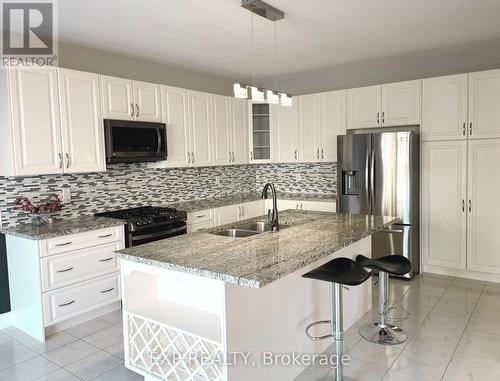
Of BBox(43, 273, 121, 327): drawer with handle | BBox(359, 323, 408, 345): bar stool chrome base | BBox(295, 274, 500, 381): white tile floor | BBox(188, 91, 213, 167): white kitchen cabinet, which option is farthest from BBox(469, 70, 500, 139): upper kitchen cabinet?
BBox(43, 273, 121, 327): drawer with handle

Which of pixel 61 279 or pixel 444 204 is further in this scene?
pixel 444 204

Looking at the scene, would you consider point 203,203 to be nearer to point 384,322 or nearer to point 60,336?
point 60,336

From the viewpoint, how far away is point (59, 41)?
3.73m

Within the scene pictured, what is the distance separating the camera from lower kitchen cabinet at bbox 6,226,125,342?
123 inches

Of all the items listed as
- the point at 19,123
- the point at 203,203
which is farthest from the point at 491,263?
the point at 19,123

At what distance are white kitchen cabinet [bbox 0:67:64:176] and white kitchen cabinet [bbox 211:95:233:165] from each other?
2.08 meters

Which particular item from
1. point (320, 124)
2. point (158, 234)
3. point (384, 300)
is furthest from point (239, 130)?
point (384, 300)

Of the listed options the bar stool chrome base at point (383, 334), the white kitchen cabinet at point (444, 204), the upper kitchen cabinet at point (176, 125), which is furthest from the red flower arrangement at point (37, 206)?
the white kitchen cabinet at point (444, 204)

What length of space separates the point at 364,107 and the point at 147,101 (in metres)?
2.60

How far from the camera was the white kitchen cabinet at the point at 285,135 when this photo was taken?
17.8ft

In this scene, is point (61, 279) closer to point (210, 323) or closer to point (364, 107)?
point (210, 323)

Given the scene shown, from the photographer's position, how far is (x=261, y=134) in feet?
18.7

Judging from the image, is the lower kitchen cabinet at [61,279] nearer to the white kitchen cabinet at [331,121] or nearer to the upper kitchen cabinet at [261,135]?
the upper kitchen cabinet at [261,135]

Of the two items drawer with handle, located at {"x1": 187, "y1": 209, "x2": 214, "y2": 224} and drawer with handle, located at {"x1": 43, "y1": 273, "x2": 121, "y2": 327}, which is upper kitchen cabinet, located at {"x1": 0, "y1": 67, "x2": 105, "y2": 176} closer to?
drawer with handle, located at {"x1": 43, "y1": 273, "x2": 121, "y2": 327}
